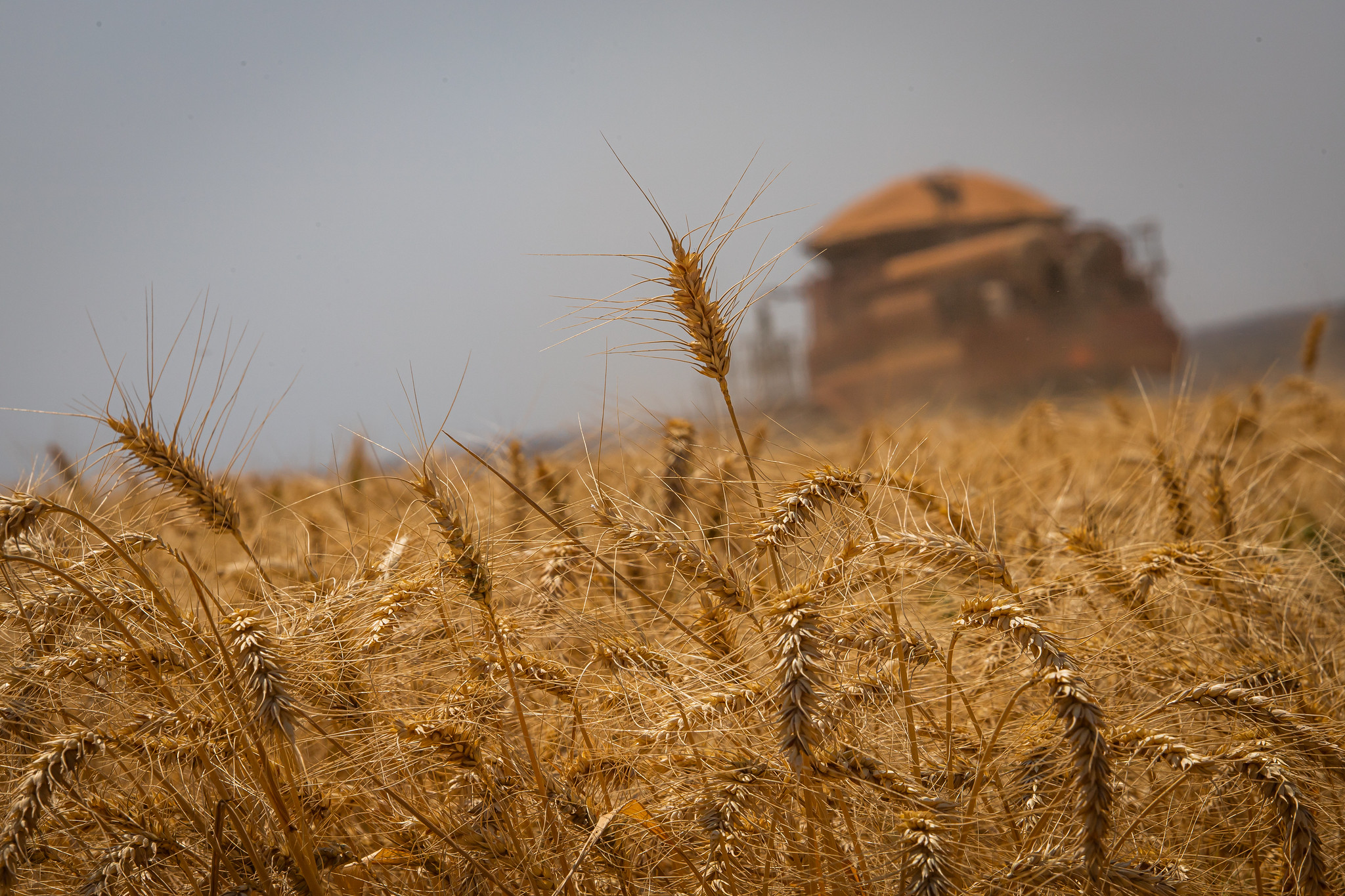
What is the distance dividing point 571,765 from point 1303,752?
4.47 ft

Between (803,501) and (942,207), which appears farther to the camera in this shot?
(942,207)

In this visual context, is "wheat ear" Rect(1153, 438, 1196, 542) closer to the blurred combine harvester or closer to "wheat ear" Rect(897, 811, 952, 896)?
"wheat ear" Rect(897, 811, 952, 896)

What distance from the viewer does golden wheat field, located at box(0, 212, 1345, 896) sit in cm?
117

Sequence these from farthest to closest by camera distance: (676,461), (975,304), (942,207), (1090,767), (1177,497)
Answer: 1. (942,207)
2. (975,304)
3. (1177,497)
4. (676,461)
5. (1090,767)

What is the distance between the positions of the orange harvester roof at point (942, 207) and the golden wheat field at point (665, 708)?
19.1 metres

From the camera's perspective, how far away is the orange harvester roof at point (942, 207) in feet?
65.8

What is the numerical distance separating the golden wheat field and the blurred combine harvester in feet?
49.3

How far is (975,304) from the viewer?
17453 mm

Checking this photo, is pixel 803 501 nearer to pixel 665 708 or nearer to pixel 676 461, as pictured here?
pixel 665 708

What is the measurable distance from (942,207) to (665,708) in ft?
71.0

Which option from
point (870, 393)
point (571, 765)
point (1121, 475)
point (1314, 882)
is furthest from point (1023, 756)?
point (870, 393)

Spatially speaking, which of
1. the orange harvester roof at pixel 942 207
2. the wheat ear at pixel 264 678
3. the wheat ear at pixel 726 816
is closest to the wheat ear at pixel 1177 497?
the wheat ear at pixel 726 816

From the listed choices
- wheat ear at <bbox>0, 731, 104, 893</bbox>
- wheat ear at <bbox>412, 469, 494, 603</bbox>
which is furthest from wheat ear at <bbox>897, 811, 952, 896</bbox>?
wheat ear at <bbox>0, 731, 104, 893</bbox>

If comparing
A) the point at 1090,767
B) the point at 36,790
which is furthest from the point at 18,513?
the point at 1090,767
